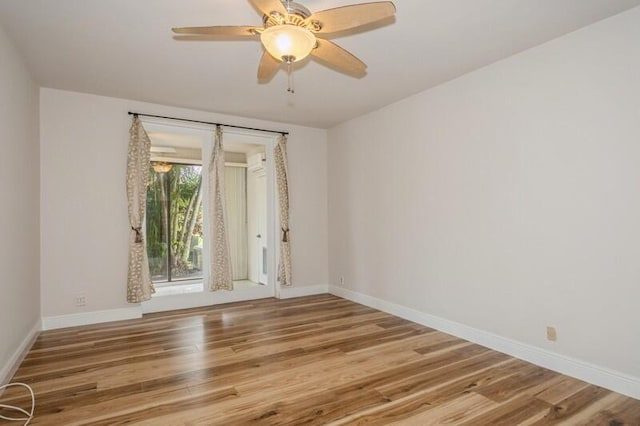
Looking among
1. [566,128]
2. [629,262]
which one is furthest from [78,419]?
[566,128]

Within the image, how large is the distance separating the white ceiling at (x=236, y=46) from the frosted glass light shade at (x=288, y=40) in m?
0.56

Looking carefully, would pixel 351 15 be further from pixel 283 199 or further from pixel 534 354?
pixel 283 199

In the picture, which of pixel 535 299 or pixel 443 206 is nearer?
pixel 535 299

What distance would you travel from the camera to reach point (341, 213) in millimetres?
5641

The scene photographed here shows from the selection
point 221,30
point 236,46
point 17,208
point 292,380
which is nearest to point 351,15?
point 221,30

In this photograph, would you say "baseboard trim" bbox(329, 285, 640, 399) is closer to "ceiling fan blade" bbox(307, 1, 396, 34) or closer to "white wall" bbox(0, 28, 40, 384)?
"ceiling fan blade" bbox(307, 1, 396, 34)

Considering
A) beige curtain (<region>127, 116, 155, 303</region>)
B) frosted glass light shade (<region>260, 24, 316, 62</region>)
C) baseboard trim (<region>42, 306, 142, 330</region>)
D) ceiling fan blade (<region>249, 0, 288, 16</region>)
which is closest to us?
ceiling fan blade (<region>249, 0, 288, 16</region>)

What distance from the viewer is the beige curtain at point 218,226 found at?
4.97 m

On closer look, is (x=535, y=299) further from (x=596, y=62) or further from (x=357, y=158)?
(x=357, y=158)

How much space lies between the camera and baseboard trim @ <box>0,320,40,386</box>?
107 inches

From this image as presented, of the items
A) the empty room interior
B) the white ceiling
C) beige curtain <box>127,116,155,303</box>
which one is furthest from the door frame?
the white ceiling

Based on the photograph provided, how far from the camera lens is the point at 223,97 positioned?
4348mm

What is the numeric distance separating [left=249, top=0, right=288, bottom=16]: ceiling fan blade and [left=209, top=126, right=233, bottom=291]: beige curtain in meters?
3.25

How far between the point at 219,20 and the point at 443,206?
2.86 meters
